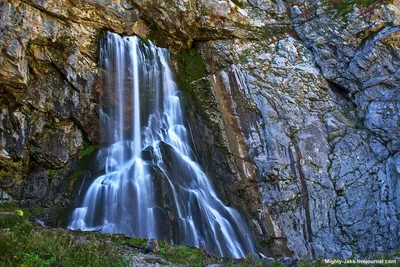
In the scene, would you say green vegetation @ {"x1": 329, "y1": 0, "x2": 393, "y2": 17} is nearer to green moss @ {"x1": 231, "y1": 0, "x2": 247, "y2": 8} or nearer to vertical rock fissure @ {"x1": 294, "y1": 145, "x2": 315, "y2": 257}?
green moss @ {"x1": 231, "y1": 0, "x2": 247, "y2": 8}

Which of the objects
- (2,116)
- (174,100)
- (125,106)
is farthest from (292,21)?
(2,116)

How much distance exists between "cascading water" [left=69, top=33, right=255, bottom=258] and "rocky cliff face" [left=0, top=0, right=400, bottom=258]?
30.1 inches

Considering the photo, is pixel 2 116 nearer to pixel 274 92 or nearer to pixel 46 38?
pixel 46 38

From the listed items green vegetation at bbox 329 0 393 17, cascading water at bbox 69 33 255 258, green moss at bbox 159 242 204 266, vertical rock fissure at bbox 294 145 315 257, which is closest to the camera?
green moss at bbox 159 242 204 266

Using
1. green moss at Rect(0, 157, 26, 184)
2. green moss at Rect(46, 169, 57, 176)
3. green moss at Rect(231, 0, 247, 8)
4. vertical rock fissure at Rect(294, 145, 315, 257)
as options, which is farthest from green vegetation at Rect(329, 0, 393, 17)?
green moss at Rect(0, 157, 26, 184)

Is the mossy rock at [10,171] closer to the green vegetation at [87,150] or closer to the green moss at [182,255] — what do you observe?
the green vegetation at [87,150]

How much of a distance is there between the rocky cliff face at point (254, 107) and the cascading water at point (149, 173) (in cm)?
76

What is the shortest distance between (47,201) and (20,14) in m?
7.17

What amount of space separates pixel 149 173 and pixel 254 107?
615 cm

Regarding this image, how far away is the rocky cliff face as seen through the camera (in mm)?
14703

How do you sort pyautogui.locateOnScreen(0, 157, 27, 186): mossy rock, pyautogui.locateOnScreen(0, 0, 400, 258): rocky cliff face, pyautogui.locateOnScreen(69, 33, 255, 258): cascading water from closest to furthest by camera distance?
pyautogui.locateOnScreen(69, 33, 255, 258): cascading water < pyautogui.locateOnScreen(0, 157, 27, 186): mossy rock < pyautogui.locateOnScreen(0, 0, 400, 258): rocky cliff face

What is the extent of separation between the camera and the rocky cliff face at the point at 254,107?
14703 millimetres

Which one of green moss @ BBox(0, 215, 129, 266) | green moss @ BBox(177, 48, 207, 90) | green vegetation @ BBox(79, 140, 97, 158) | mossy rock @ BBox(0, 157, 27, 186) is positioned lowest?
green moss @ BBox(0, 215, 129, 266)

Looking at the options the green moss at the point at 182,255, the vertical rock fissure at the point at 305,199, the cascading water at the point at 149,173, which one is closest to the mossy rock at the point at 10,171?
the cascading water at the point at 149,173
